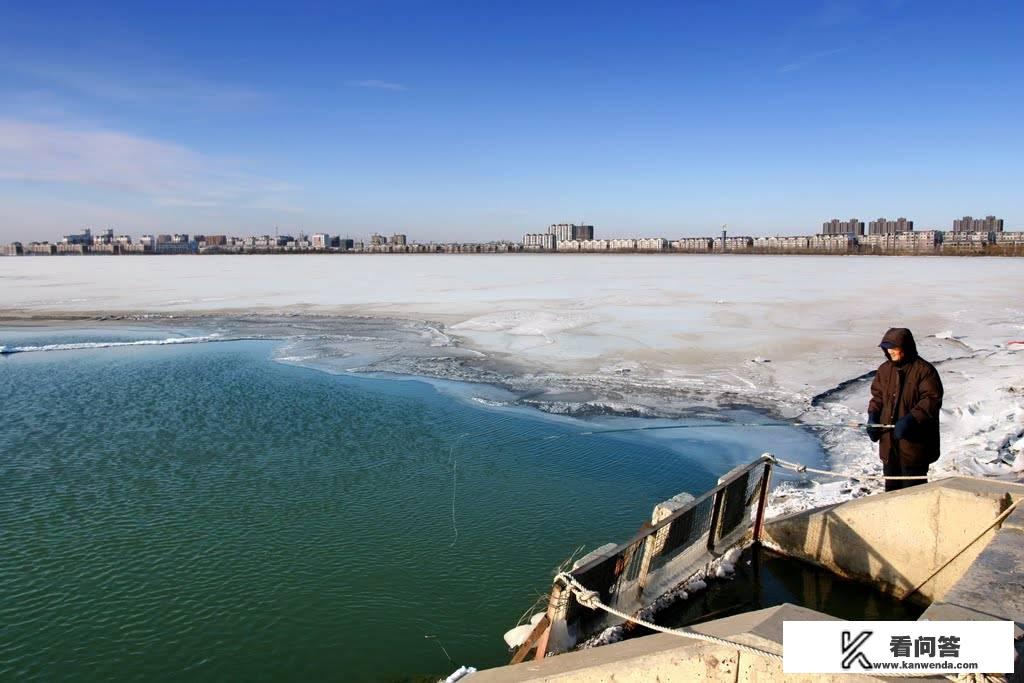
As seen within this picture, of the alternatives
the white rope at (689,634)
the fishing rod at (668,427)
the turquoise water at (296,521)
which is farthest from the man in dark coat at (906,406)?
the fishing rod at (668,427)

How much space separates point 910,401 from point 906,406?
0.16 ft

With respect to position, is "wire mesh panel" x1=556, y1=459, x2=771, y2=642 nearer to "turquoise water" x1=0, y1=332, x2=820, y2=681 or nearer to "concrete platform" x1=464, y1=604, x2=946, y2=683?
"concrete platform" x1=464, y1=604, x2=946, y2=683

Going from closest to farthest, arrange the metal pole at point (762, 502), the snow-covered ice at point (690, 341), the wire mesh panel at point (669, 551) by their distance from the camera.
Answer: the wire mesh panel at point (669, 551), the metal pole at point (762, 502), the snow-covered ice at point (690, 341)

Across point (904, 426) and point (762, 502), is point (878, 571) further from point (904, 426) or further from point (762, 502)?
point (904, 426)

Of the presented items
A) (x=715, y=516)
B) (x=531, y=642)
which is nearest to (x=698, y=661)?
(x=531, y=642)

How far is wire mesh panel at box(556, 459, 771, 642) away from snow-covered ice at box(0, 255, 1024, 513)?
39.1 inches

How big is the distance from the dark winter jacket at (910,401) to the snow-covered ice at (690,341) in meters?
1.38

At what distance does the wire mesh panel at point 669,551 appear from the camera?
13.0 feet

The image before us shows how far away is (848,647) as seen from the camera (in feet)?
8.57

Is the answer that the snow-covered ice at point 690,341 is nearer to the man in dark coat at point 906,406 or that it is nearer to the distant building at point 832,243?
the man in dark coat at point 906,406

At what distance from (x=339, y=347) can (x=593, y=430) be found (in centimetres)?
825

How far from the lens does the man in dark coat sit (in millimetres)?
4719

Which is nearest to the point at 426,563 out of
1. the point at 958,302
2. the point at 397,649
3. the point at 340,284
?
the point at 397,649

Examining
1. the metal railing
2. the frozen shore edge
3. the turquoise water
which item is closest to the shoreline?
the frozen shore edge
